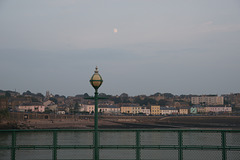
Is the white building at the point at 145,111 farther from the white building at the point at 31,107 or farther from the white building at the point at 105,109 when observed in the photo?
the white building at the point at 31,107

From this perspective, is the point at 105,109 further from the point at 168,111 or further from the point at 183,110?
the point at 183,110

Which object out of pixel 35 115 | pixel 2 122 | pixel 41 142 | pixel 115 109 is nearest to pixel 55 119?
pixel 35 115

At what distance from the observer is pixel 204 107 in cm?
19450

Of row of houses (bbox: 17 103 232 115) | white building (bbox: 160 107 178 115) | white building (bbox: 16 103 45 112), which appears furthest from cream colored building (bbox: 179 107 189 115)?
white building (bbox: 16 103 45 112)

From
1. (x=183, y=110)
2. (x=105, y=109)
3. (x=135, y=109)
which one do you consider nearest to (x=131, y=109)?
(x=135, y=109)

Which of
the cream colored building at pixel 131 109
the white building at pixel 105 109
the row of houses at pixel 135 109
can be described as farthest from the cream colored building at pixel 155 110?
the white building at pixel 105 109

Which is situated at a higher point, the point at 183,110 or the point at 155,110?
the point at 155,110

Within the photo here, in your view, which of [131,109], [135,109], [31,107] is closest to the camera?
[31,107]

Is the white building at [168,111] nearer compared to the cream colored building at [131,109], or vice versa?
the cream colored building at [131,109]

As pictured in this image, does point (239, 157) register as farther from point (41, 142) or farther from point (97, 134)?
point (41, 142)

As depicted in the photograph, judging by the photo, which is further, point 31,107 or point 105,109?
point 105,109

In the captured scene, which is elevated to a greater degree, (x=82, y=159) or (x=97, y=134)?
(x=97, y=134)

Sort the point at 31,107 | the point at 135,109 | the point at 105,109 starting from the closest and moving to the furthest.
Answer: the point at 31,107 < the point at 105,109 < the point at 135,109

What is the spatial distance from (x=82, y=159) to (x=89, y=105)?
17135 centimetres
